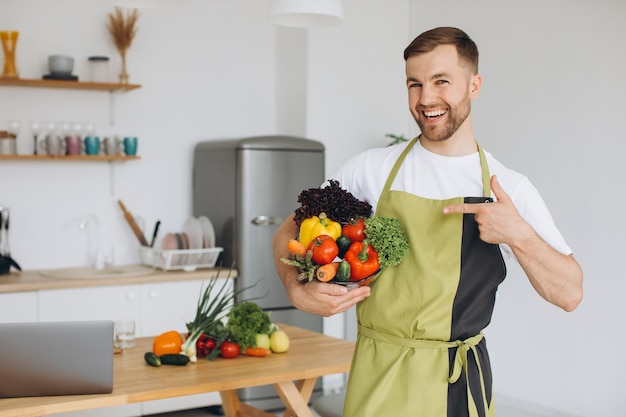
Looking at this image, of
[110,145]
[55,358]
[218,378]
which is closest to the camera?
Answer: [55,358]

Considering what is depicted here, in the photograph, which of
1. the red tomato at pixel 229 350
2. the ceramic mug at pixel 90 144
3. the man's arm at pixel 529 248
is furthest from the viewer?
the ceramic mug at pixel 90 144

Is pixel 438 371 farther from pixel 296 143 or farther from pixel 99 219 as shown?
pixel 99 219

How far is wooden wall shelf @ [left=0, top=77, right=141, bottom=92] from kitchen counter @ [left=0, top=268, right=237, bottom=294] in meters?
1.14

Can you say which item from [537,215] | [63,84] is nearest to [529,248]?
[537,215]

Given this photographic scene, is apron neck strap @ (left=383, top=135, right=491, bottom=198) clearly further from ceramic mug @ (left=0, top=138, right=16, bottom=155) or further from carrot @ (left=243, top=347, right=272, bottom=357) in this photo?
ceramic mug @ (left=0, top=138, right=16, bottom=155)

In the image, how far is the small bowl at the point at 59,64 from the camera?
4.98 m

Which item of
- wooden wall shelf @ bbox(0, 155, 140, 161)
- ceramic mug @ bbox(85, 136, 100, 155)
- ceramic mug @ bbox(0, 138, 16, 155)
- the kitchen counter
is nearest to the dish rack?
the kitchen counter

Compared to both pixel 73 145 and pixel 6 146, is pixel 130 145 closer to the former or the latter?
pixel 73 145

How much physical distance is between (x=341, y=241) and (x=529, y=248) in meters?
0.45

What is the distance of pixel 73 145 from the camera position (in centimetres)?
505

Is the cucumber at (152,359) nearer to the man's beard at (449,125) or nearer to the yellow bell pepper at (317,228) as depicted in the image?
the yellow bell pepper at (317,228)

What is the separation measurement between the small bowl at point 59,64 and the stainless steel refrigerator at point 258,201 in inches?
40.1

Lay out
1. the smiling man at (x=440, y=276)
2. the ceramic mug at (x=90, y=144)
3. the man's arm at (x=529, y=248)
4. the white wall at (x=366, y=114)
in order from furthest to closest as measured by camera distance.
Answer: the ceramic mug at (x=90, y=144) < the white wall at (x=366, y=114) < the smiling man at (x=440, y=276) < the man's arm at (x=529, y=248)

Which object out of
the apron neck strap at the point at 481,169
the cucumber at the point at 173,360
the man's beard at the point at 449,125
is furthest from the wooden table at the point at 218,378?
the man's beard at the point at 449,125
